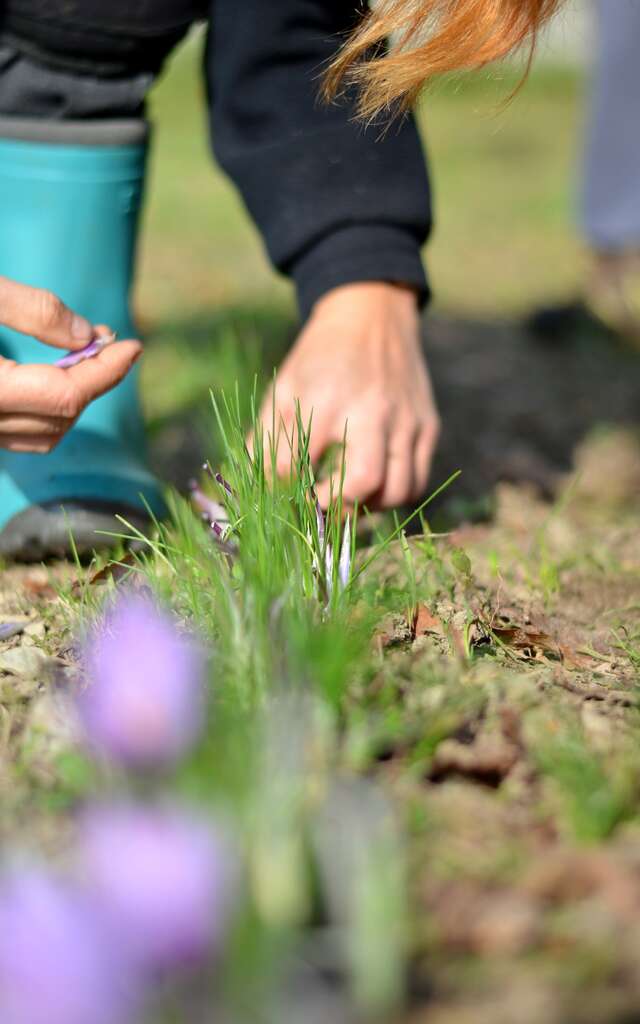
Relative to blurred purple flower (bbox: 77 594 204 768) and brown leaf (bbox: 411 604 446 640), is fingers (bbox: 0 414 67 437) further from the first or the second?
blurred purple flower (bbox: 77 594 204 768)

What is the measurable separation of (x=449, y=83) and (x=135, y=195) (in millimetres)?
661

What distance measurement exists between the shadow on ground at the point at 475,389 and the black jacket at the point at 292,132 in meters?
0.26

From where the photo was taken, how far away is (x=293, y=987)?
2.15 ft

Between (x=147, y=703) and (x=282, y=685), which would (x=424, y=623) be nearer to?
(x=282, y=685)

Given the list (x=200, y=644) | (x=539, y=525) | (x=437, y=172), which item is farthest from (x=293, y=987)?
(x=437, y=172)

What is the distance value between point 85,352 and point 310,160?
1.76 ft

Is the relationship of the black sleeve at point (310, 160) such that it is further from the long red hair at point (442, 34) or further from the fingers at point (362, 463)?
the long red hair at point (442, 34)

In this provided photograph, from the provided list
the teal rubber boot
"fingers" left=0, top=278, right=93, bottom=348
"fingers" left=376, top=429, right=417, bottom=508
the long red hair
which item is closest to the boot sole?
the teal rubber boot

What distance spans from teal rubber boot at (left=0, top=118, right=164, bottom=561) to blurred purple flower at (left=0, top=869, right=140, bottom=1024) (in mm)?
971

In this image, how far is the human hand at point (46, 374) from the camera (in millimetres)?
1322

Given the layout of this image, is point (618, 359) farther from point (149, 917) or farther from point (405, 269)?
point (149, 917)

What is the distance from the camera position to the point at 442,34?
1198 mm

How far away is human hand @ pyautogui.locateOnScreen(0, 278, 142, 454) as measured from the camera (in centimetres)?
132

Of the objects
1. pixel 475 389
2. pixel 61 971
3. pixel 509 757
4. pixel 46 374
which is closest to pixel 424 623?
pixel 509 757
